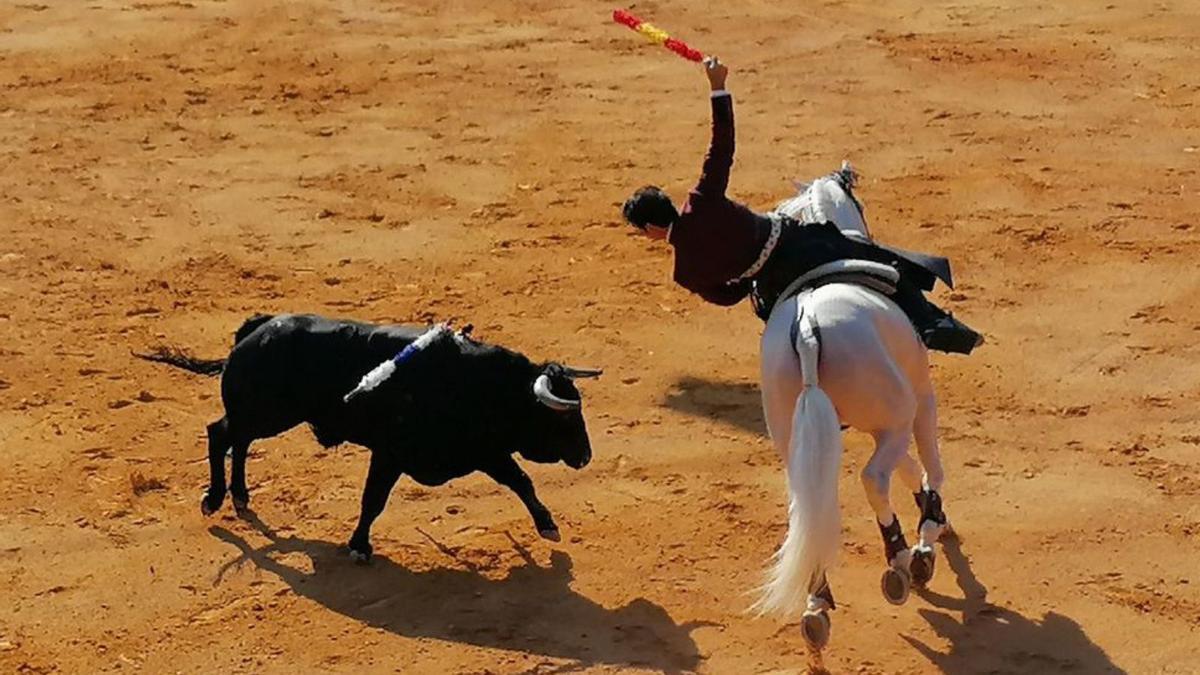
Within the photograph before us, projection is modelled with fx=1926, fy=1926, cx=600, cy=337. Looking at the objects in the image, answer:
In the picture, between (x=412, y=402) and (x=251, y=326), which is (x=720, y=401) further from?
(x=251, y=326)

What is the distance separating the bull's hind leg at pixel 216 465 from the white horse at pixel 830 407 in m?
2.35

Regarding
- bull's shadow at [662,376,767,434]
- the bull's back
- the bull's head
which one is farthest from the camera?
bull's shadow at [662,376,767,434]

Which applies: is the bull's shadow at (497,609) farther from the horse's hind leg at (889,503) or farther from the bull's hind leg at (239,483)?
the horse's hind leg at (889,503)

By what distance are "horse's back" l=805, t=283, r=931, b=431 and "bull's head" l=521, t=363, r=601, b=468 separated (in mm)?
1101

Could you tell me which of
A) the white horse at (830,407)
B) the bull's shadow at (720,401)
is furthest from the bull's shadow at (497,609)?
the bull's shadow at (720,401)

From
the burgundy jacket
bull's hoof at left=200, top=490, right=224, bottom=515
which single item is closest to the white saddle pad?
the burgundy jacket

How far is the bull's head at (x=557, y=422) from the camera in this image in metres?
7.25

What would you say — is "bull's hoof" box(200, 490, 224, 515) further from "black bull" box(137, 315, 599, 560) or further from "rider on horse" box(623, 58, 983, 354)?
"rider on horse" box(623, 58, 983, 354)

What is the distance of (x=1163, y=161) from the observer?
39.8ft

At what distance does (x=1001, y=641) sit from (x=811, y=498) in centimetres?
109

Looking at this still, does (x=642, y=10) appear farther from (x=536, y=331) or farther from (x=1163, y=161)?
(x=536, y=331)

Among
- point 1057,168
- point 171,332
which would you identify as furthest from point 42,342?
point 1057,168

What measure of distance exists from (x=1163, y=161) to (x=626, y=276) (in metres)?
3.76

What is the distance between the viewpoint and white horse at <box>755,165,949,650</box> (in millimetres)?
6383
